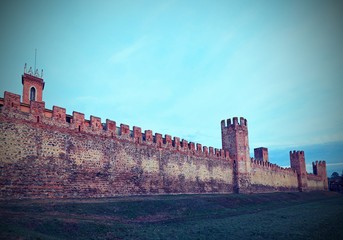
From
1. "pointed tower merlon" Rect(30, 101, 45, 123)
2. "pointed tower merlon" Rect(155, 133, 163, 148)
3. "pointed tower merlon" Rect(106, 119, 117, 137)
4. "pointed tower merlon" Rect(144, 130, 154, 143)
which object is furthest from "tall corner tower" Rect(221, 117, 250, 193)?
"pointed tower merlon" Rect(30, 101, 45, 123)

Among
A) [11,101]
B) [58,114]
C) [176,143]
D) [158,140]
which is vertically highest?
[11,101]

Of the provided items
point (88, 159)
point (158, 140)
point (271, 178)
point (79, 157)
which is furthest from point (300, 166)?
point (79, 157)

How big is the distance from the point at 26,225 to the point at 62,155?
20.4ft

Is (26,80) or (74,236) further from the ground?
(26,80)

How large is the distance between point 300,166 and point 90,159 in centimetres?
4864

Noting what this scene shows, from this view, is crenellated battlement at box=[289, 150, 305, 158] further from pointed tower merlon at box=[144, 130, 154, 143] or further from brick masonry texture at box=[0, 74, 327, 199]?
pointed tower merlon at box=[144, 130, 154, 143]

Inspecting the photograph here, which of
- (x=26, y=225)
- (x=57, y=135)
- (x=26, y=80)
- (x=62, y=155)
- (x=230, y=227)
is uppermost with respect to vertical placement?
(x=26, y=80)

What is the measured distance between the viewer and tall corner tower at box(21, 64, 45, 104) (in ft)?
88.0

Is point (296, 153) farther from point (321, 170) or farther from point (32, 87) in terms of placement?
point (32, 87)

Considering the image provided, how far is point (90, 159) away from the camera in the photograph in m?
17.0

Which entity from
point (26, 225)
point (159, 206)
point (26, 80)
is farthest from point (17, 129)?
point (26, 80)

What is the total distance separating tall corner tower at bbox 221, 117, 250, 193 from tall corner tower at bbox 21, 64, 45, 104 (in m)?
21.8

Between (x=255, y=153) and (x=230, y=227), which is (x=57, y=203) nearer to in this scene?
(x=230, y=227)

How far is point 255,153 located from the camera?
5878 cm
